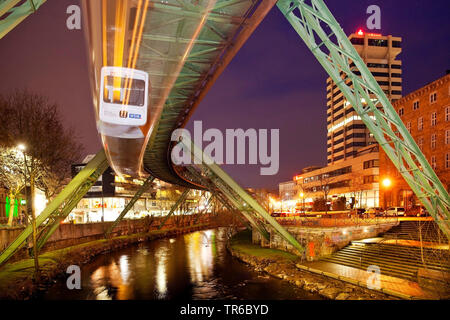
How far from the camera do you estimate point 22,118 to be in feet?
91.9

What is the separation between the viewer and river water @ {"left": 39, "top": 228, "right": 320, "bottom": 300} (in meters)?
19.5

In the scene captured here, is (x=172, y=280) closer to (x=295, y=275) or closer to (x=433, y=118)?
(x=295, y=275)

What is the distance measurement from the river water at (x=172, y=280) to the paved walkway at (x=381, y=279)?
2702mm

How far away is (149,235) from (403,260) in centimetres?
3757

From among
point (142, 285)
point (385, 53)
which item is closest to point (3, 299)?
point (142, 285)

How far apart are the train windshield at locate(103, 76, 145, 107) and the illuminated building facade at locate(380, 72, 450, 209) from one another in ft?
149

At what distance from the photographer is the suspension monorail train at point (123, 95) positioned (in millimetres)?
11375

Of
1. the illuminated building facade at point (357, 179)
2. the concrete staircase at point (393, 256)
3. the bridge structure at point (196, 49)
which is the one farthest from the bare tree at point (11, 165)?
the illuminated building facade at point (357, 179)

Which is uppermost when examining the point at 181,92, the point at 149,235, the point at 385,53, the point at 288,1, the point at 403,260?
the point at 385,53

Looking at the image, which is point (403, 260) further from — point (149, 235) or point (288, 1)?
point (149, 235)

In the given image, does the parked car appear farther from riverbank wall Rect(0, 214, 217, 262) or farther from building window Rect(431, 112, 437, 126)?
riverbank wall Rect(0, 214, 217, 262)

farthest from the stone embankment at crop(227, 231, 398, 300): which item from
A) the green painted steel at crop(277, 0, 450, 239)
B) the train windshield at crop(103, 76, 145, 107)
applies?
the train windshield at crop(103, 76, 145, 107)

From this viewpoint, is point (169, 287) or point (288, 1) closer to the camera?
point (288, 1)

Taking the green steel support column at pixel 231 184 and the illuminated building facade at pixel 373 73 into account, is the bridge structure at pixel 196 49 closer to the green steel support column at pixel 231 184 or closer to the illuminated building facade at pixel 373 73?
the green steel support column at pixel 231 184
